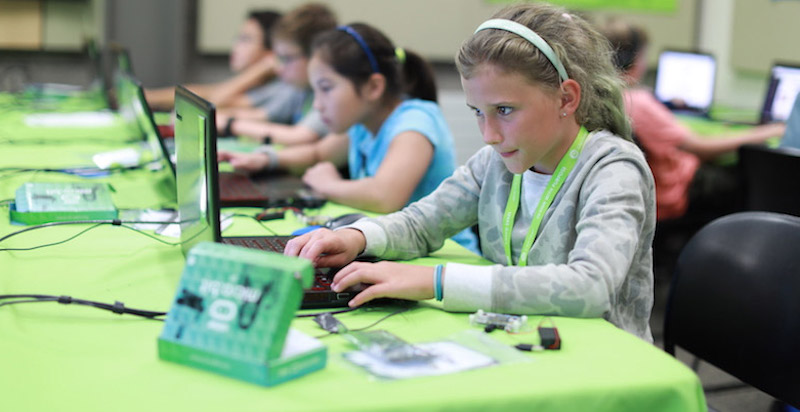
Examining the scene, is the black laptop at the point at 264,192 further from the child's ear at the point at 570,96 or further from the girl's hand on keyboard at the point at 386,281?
the child's ear at the point at 570,96

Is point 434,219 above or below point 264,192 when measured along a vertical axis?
above

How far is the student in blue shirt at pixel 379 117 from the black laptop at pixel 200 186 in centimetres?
53

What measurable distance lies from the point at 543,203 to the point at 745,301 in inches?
15.6

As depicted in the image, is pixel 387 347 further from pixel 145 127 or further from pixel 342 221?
pixel 145 127

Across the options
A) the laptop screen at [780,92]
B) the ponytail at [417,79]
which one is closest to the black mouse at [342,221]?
the ponytail at [417,79]

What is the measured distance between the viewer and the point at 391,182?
1.92 metres

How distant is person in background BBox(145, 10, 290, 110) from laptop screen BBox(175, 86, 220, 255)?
8.92 feet

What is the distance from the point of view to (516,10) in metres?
1.32

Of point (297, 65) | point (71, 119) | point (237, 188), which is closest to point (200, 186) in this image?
point (237, 188)

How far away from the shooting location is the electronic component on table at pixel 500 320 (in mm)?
1049

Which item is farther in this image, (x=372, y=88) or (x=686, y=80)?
(x=686, y=80)

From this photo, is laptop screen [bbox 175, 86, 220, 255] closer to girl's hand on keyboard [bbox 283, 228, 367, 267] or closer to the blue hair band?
girl's hand on keyboard [bbox 283, 228, 367, 267]

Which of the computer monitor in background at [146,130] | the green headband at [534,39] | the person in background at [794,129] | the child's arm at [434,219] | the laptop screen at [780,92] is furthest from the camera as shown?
the laptop screen at [780,92]

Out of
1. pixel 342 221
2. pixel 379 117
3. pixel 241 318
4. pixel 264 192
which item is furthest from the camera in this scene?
pixel 379 117
